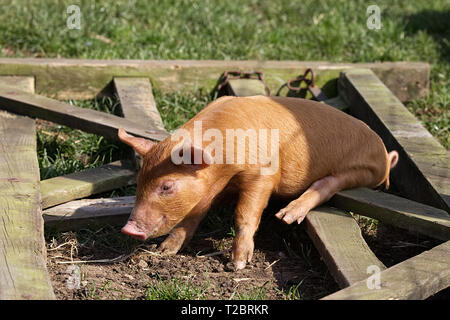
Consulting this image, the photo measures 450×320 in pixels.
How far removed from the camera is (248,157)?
3.46 meters

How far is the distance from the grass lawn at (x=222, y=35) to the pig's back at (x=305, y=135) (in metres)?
1.51

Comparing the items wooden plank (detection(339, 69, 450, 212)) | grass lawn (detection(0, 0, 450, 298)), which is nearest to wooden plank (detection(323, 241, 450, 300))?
wooden plank (detection(339, 69, 450, 212))

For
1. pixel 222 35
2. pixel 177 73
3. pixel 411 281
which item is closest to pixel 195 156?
pixel 411 281

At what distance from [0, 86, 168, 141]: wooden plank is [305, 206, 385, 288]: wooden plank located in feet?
3.86

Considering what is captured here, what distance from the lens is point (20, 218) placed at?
11.0ft

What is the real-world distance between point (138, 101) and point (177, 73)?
611 mm

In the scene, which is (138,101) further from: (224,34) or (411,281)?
(411,281)

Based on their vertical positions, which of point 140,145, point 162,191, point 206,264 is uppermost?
point 140,145

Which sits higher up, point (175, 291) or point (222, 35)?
point (222, 35)

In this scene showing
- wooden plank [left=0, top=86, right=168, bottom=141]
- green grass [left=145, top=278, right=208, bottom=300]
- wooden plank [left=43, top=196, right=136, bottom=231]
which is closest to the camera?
green grass [left=145, top=278, right=208, bottom=300]

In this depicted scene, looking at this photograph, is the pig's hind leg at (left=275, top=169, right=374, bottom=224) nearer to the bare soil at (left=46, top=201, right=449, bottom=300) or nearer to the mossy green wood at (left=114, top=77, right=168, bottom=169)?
the bare soil at (left=46, top=201, right=449, bottom=300)

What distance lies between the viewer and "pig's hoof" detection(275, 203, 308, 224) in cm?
352

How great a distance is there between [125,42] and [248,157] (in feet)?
10.4
